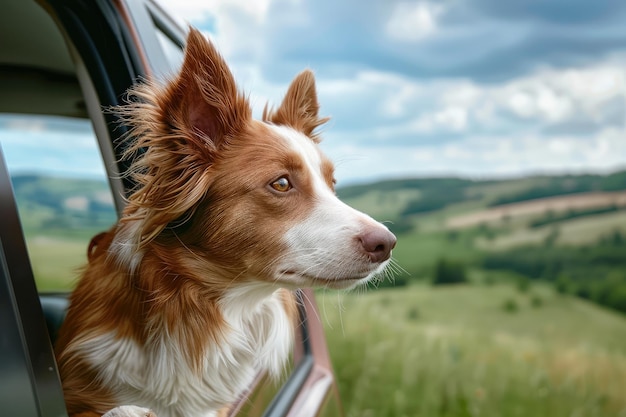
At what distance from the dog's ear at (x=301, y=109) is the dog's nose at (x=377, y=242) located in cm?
70

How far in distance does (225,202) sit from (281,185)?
0.62 ft

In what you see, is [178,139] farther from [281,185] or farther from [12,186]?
[12,186]

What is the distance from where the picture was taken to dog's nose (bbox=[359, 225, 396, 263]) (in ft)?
6.13

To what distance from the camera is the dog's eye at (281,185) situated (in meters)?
2.00

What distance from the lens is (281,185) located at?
2.01 meters

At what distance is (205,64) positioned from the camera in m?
1.91

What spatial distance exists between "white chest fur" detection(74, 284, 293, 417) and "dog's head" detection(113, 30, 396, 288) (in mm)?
195

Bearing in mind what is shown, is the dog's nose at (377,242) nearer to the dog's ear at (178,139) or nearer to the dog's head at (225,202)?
the dog's head at (225,202)

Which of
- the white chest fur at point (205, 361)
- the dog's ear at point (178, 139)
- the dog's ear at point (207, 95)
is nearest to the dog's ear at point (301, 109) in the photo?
the dog's ear at point (207, 95)

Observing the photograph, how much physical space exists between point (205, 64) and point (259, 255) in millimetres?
618

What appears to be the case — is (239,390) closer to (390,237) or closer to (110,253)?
(110,253)

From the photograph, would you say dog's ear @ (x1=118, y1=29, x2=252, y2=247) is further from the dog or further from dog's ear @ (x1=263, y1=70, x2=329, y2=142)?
dog's ear @ (x1=263, y1=70, x2=329, y2=142)

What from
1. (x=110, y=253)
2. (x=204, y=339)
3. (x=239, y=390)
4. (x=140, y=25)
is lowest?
(x=239, y=390)

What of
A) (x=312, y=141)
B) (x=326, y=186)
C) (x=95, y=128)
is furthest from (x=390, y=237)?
(x=95, y=128)
